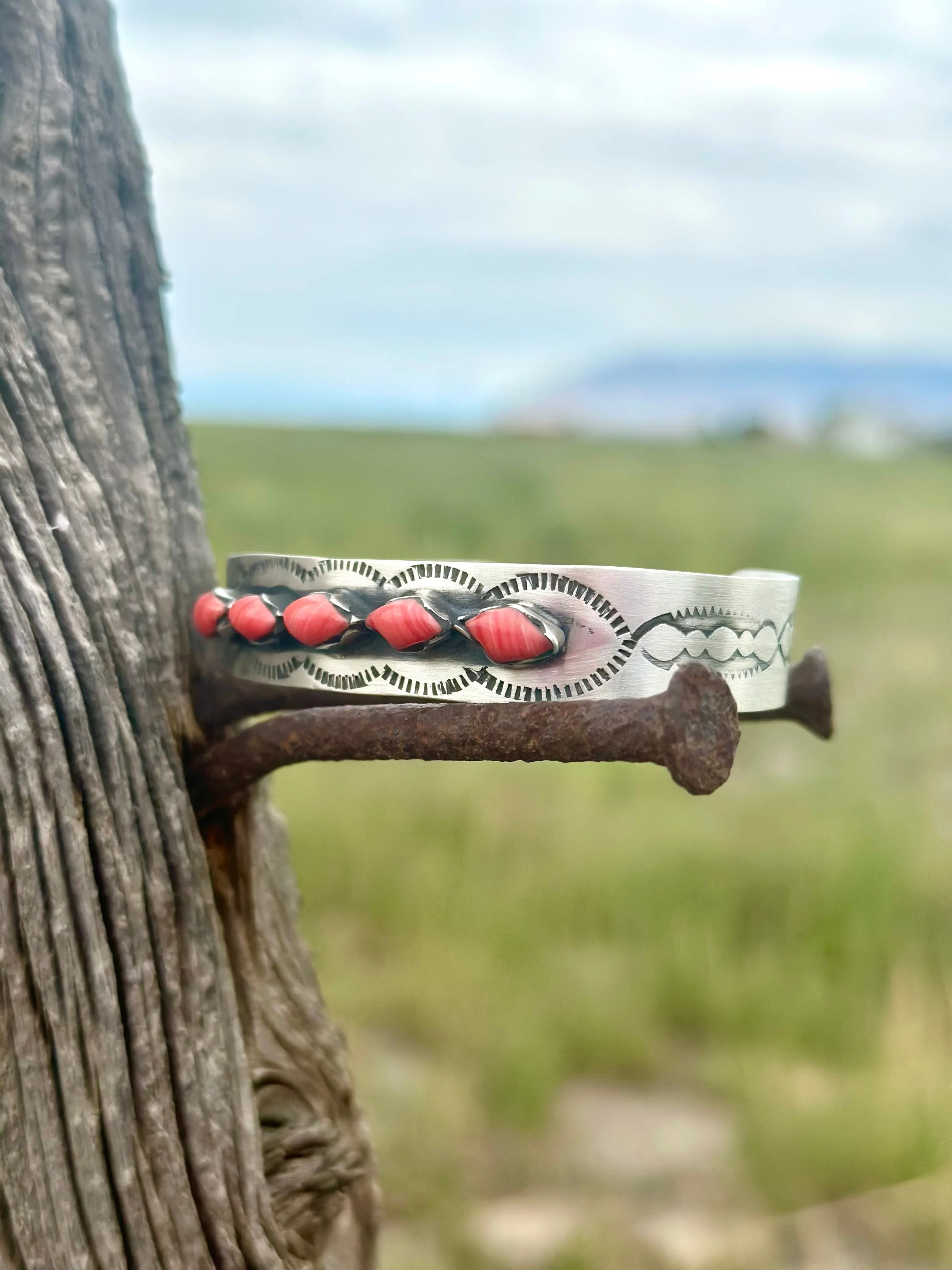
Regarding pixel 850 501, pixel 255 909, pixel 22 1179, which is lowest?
pixel 22 1179

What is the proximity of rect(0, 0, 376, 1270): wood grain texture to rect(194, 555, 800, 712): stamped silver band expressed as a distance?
0.08m

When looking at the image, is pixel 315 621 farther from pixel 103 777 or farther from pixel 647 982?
pixel 647 982

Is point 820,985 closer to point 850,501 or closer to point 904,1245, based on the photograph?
point 904,1245

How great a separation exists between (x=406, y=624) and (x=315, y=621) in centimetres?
7

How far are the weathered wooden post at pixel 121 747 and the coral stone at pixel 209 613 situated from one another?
0.02 metres

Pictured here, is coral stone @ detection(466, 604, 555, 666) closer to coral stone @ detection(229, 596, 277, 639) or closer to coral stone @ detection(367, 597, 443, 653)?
coral stone @ detection(367, 597, 443, 653)

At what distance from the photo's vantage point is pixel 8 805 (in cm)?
66

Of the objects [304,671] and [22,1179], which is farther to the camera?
[304,671]

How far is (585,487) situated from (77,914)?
8105 millimetres

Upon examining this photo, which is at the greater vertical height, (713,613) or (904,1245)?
(713,613)

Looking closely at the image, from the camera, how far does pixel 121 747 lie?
0.71 meters

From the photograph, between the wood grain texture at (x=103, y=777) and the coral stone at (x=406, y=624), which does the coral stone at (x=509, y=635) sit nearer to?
the coral stone at (x=406, y=624)

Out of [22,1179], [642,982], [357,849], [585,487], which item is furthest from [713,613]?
[585,487]

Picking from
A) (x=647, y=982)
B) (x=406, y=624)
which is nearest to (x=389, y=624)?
(x=406, y=624)
